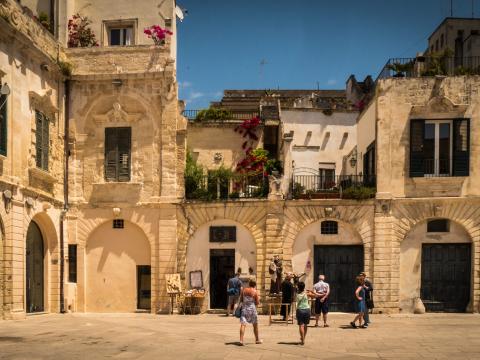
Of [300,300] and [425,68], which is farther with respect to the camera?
[425,68]

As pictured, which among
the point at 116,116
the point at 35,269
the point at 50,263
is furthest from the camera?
the point at 116,116

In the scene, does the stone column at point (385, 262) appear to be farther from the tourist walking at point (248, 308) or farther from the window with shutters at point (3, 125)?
the window with shutters at point (3, 125)

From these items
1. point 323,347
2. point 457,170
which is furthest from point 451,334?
point 457,170

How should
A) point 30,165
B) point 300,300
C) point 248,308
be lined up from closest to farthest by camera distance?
point 248,308
point 300,300
point 30,165

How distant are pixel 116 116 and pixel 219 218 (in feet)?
20.1

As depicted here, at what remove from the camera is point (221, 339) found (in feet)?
61.8

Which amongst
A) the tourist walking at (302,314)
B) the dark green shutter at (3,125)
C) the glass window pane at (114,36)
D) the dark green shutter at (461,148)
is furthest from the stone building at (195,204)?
the tourist walking at (302,314)

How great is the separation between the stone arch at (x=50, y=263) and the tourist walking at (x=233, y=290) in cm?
691

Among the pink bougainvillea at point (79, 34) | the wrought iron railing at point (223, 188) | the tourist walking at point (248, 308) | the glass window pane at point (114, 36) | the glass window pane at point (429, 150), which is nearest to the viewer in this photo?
the tourist walking at point (248, 308)

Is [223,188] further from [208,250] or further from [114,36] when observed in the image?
[114,36]

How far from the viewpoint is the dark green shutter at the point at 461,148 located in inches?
1065

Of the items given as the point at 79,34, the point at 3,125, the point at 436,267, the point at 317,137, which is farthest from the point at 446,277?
the point at 79,34

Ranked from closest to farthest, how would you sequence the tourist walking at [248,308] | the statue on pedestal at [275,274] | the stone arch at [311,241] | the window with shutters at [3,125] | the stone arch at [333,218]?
the tourist walking at [248,308]
the window with shutters at [3,125]
the statue on pedestal at [275,274]
the stone arch at [333,218]
the stone arch at [311,241]


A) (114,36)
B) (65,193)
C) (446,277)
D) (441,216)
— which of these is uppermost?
(114,36)
